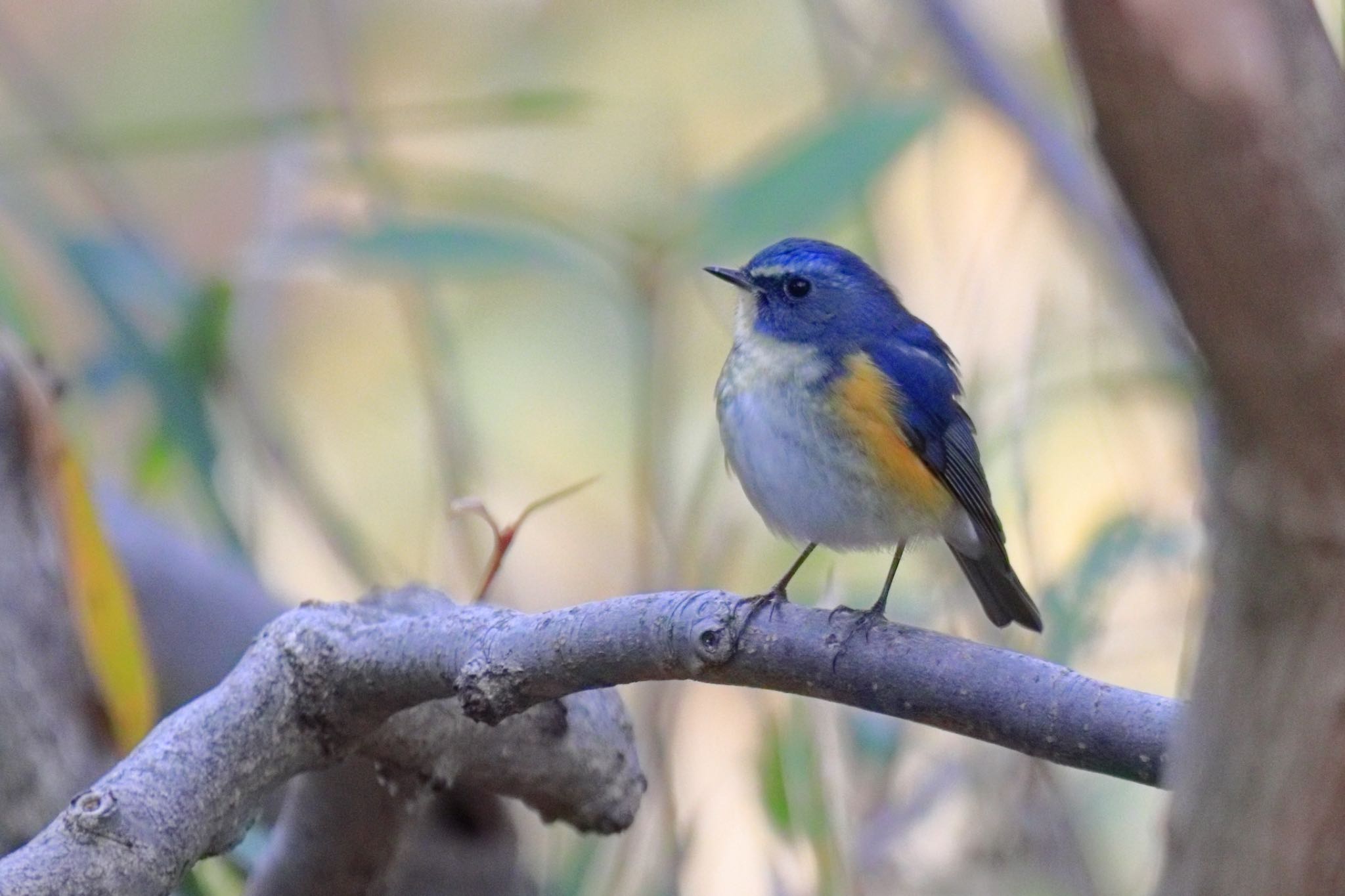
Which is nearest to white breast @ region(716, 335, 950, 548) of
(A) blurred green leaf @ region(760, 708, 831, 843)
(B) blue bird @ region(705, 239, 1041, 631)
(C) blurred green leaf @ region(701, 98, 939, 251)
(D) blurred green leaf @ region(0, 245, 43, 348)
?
(B) blue bird @ region(705, 239, 1041, 631)

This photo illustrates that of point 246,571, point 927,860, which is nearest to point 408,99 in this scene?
point 246,571

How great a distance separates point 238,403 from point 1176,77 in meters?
2.95

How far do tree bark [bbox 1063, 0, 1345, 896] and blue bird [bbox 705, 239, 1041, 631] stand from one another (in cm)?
142

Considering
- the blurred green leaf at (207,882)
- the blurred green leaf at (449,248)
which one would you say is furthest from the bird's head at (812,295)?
the blurred green leaf at (207,882)

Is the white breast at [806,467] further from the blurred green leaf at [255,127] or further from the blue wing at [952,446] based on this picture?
the blurred green leaf at [255,127]

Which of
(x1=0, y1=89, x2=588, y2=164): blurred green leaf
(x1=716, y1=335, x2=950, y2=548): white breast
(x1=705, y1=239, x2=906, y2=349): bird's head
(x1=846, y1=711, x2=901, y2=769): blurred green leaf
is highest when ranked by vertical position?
(x1=0, y1=89, x2=588, y2=164): blurred green leaf

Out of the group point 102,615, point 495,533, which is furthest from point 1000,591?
point 102,615

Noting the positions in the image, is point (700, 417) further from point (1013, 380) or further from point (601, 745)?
point (601, 745)

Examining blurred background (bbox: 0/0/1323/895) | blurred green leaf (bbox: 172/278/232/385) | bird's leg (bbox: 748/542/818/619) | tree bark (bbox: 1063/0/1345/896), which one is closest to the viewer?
tree bark (bbox: 1063/0/1345/896)

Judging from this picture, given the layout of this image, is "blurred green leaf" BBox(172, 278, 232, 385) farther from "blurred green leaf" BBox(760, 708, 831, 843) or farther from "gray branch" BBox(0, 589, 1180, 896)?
"gray branch" BBox(0, 589, 1180, 896)

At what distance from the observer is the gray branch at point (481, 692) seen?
1262mm

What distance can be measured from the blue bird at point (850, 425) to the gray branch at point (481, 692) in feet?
2.27

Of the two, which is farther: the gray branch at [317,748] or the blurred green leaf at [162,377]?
the blurred green leaf at [162,377]

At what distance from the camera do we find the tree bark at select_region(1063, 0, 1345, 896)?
1.60 feet
